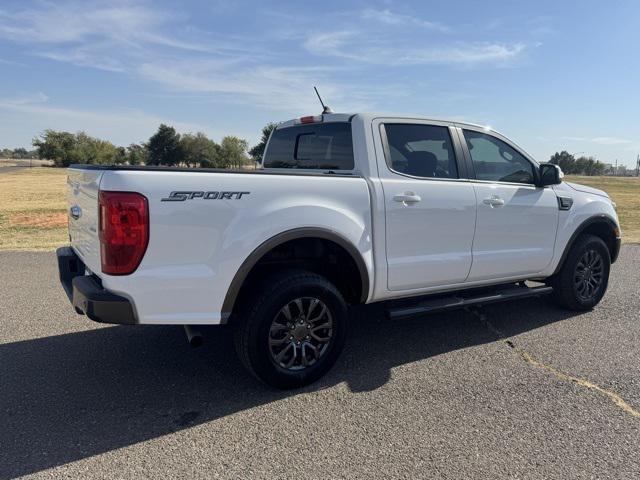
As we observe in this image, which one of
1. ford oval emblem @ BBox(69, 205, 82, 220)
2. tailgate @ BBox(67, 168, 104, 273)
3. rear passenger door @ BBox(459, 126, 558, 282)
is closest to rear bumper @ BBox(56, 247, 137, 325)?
tailgate @ BBox(67, 168, 104, 273)

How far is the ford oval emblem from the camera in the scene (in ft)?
11.0

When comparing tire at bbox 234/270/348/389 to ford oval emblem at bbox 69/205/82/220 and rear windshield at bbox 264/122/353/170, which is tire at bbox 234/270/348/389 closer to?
rear windshield at bbox 264/122/353/170

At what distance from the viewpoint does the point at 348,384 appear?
3.49 metres

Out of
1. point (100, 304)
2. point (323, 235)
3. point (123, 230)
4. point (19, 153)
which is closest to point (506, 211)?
point (323, 235)

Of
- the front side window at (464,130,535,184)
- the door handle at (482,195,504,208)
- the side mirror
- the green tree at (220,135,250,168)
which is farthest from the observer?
the green tree at (220,135,250,168)

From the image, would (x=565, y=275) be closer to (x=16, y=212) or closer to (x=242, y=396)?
(x=242, y=396)

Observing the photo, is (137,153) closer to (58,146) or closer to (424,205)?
(58,146)

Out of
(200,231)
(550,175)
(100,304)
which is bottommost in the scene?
(100,304)

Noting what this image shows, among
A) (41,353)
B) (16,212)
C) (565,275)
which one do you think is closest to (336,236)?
(41,353)

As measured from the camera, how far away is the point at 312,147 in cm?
438

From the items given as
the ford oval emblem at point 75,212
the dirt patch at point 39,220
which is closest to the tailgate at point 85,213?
the ford oval emblem at point 75,212

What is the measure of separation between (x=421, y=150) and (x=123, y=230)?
2.48 meters

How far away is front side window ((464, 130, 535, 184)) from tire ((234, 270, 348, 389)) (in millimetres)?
1932

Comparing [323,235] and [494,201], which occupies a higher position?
[494,201]
